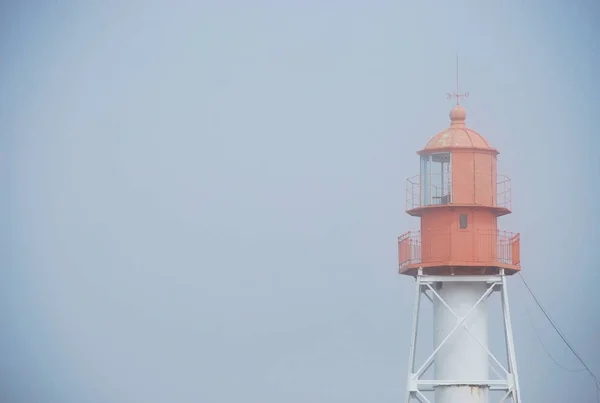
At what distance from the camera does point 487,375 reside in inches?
2904

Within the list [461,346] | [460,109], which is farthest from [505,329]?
[460,109]

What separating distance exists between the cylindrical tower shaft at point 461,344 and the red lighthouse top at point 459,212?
699mm

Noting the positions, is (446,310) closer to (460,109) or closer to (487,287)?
(487,287)

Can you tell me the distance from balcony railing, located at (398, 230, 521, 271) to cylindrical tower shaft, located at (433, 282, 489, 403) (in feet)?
2.90

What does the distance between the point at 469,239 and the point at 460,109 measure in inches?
166

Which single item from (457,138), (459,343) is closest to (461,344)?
(459,343)

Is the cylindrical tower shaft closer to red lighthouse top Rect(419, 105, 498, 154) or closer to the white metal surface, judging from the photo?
the white metal surface

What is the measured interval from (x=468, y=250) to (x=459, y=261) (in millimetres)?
485

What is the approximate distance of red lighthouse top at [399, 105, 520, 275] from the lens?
73.8 m

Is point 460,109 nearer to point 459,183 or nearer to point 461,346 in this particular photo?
point 459,183

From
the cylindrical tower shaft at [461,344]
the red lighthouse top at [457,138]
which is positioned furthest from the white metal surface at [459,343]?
the red lighthouse top at [457,138]

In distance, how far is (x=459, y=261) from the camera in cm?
7362

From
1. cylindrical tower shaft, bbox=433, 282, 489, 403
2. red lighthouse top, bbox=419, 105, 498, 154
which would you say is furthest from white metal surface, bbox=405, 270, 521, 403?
red lighthouse top, bbox=419, 105, 498, 154

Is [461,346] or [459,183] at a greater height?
[459,183]
